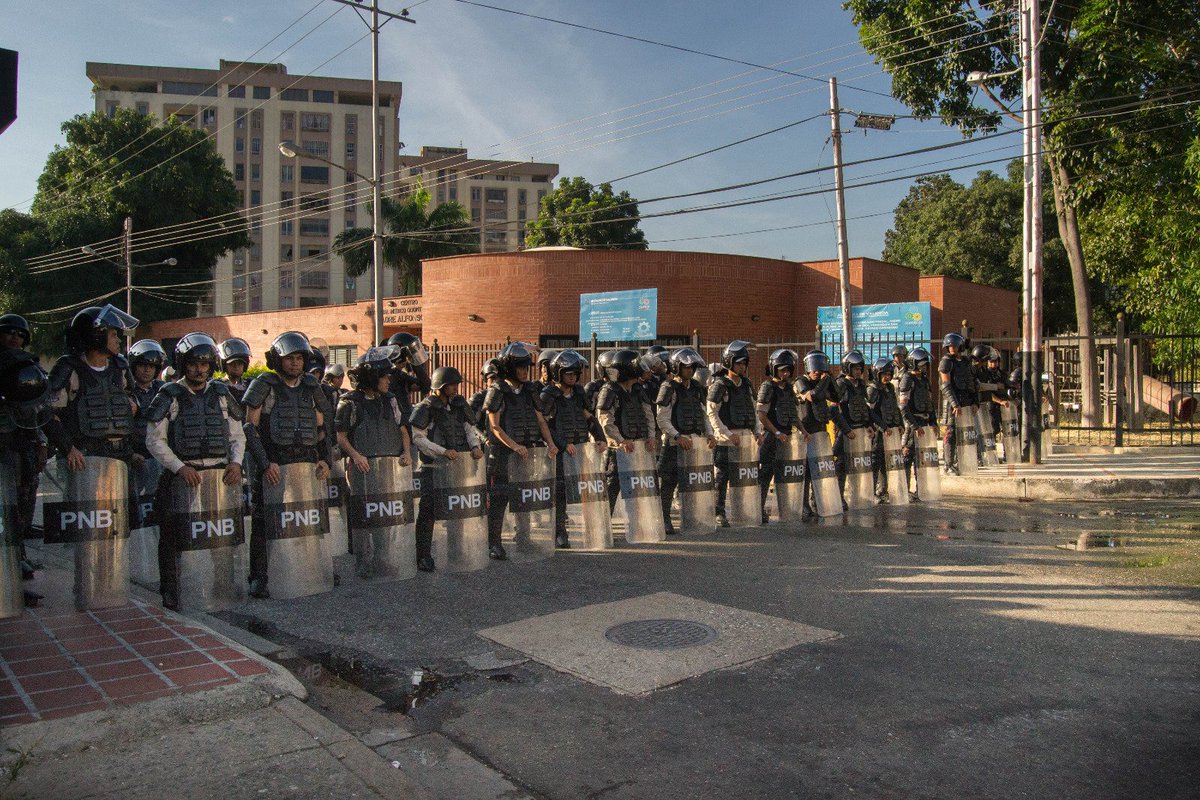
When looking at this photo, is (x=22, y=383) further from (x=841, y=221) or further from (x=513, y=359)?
(x=841, y=221)

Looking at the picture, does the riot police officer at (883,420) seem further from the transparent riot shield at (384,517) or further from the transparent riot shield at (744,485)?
the transparent riot shield at (384,517)

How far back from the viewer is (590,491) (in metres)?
8.83

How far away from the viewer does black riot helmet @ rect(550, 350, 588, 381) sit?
933cm

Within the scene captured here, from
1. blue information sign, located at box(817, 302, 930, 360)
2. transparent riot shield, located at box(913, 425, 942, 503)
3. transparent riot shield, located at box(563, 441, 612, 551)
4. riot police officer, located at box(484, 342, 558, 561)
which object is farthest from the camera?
blue information sign, located at box(817, 302, 930, 360)

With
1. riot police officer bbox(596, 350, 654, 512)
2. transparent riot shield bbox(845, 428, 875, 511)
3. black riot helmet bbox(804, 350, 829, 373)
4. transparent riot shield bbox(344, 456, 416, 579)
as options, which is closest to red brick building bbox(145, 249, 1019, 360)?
transparent riot shield bbox(845, 428, 875, 511)

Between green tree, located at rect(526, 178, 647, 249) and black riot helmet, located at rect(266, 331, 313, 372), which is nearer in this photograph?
black riot helmet, located at rect(266, 331, 313, 372)

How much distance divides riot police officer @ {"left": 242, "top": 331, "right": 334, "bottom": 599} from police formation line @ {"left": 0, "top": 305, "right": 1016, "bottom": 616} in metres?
0.02

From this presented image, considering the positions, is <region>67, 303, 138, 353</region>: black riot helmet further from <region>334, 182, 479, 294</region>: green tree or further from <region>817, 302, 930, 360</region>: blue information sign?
<region>334, 182, 479, 294</region>: green tree

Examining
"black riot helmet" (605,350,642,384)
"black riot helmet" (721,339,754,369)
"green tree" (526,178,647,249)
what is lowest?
"black riot helmet" (605,350,642,384)

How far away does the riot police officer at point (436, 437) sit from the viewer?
7938 millimetres

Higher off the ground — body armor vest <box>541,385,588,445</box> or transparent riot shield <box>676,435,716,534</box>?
body armor vest <box>541,385,588,445</box>

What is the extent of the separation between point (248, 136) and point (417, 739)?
291 ft

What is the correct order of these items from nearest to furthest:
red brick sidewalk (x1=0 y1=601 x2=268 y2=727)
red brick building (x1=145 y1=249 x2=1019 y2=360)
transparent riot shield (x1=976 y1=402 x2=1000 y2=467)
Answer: red brick sidewalk (x1=0 y1=601 x2=268 y2=727)
transparent riot shield (x1=976 y1=402 x2=1000 y2=467)
red brick building (x1=145 y1=249 x2=1019 y2=360)

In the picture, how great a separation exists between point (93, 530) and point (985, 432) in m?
12.2
